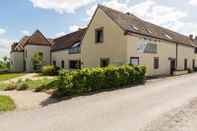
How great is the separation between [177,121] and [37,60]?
3142 centimetres

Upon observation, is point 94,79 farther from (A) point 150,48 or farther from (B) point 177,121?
(A) point 150,48

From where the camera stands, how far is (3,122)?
25.1ft

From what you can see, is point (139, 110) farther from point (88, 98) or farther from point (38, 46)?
point (38, 46)

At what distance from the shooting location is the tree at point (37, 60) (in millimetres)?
35434

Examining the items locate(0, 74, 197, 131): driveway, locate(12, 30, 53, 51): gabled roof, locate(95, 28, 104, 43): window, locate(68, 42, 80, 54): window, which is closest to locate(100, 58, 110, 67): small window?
locate(95, 28, 104, 43): window

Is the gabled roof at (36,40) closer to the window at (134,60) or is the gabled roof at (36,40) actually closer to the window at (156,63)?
the window at (156,63)

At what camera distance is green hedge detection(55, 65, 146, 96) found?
12450 millimetres

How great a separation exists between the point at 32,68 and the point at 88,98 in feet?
95.2

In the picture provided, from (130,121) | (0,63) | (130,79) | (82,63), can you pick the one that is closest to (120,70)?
(130,79)

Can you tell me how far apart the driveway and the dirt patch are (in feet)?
0.89

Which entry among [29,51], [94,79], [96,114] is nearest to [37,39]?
[29,51]

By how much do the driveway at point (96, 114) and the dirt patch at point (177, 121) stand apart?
0.89 feet

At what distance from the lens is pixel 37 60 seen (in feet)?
118

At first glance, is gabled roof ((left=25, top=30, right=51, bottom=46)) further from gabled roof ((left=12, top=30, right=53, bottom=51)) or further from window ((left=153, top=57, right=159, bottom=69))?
window ((left=153, top=57, right=159, bottom=69))
